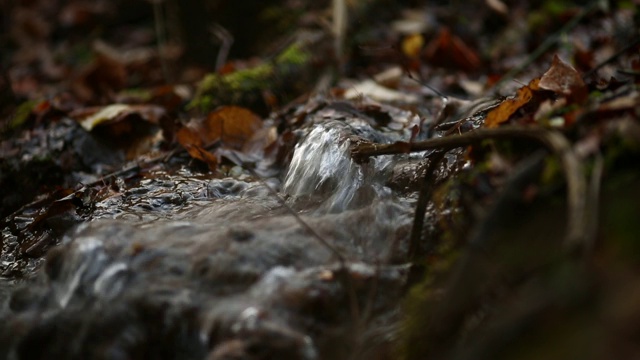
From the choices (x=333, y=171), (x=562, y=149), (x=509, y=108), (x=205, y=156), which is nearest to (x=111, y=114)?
(x=205, y=156)

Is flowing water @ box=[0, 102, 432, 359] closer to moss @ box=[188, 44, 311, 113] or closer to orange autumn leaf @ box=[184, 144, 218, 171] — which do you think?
orange autumn leaf @ box=[184, 144, 218, 171]

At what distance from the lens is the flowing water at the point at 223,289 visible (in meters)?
1.41

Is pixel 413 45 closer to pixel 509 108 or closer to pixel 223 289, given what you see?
pixel 509 108

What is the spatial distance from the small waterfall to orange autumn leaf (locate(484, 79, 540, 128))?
1.24 ft

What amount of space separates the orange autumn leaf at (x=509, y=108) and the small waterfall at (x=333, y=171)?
377 millimetres

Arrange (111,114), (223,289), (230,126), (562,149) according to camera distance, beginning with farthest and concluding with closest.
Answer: (111,114)
(230,126)
(223,289)
(562,149)

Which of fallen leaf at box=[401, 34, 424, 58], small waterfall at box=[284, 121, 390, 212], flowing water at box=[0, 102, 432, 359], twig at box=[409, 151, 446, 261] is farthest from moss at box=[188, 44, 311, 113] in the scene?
twig at box=[409, 151, 446, 261]

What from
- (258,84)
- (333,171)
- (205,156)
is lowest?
(333,171)

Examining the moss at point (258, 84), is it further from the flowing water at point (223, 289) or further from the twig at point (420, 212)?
the twig at point (420, 212)

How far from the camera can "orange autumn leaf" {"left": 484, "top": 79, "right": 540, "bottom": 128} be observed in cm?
181

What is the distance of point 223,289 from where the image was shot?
152 cm

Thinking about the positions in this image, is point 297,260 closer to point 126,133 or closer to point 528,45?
point 126,133

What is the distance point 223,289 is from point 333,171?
2.37 ft

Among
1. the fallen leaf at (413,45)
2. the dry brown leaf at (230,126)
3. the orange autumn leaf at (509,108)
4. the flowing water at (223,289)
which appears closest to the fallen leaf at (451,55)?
the fallen leaf at (413,45)
